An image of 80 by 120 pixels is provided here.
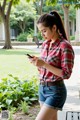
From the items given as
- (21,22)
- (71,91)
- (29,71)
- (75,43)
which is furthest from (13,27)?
(71,91)

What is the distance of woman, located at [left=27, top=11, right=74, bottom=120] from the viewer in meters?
2.99

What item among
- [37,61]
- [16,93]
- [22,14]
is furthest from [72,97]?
[22,14]

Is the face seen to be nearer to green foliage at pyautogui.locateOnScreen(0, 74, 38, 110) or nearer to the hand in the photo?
the hand

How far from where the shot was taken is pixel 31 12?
1500 inches

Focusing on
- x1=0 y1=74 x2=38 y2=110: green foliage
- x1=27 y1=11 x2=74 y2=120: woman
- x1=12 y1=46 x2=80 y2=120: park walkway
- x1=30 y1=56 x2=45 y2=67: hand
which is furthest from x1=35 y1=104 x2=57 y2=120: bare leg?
x1=0 y1=74 x2=38 y2=110: green foliage

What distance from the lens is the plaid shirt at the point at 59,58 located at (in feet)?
9.83

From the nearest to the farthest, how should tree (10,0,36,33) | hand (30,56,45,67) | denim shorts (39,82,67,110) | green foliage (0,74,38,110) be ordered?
hand (30,56,45,67) → denim shorts (39,82,67,110) → green foliage (0,74,38,110) → tree (10,0,36,33)

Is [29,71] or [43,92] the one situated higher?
Answer: [43,92]

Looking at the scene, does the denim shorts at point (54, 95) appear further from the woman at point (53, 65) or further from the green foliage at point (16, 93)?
the green foliage at point (16, 93)

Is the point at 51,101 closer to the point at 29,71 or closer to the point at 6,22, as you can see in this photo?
the point at 29,71

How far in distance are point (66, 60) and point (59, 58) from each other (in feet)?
0.33

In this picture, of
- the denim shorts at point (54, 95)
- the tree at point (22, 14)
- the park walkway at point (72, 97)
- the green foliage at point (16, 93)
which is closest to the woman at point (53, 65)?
the denim shorts at point (54, 95)

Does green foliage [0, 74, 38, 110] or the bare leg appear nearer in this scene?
the bare leg

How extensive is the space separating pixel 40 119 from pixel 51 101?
20 cm
